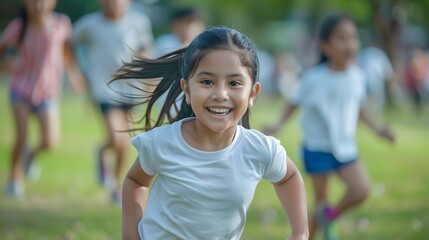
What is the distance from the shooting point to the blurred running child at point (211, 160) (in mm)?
3965

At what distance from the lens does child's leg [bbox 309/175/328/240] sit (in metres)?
6.97

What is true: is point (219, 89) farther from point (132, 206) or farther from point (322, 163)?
point (322, 163)

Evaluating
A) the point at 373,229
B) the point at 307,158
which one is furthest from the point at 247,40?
the point at 373,229

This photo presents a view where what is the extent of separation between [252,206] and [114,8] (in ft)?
7.55

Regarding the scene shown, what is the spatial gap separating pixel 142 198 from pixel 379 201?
18.0ft

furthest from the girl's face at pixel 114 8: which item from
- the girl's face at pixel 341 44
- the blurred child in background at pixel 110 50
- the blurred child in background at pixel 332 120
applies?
the girl's face at pixel 341 44

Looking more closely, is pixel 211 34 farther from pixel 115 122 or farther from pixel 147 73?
pixel 115 122

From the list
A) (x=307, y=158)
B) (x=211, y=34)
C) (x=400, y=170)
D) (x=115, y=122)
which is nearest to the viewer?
(x=211, y=34)

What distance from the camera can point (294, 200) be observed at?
4160mm

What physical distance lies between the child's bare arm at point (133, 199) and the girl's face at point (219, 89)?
402 millimetres

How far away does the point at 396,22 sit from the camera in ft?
76.4

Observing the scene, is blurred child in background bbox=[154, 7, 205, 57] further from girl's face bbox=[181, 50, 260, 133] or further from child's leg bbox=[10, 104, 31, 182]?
girl's face bbox=[181, 50, 260, 133]

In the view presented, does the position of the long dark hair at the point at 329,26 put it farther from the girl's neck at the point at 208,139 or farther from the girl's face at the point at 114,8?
the girl's neck at the point at 208,139

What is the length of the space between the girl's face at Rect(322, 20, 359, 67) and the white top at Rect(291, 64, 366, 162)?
0.10 meters
